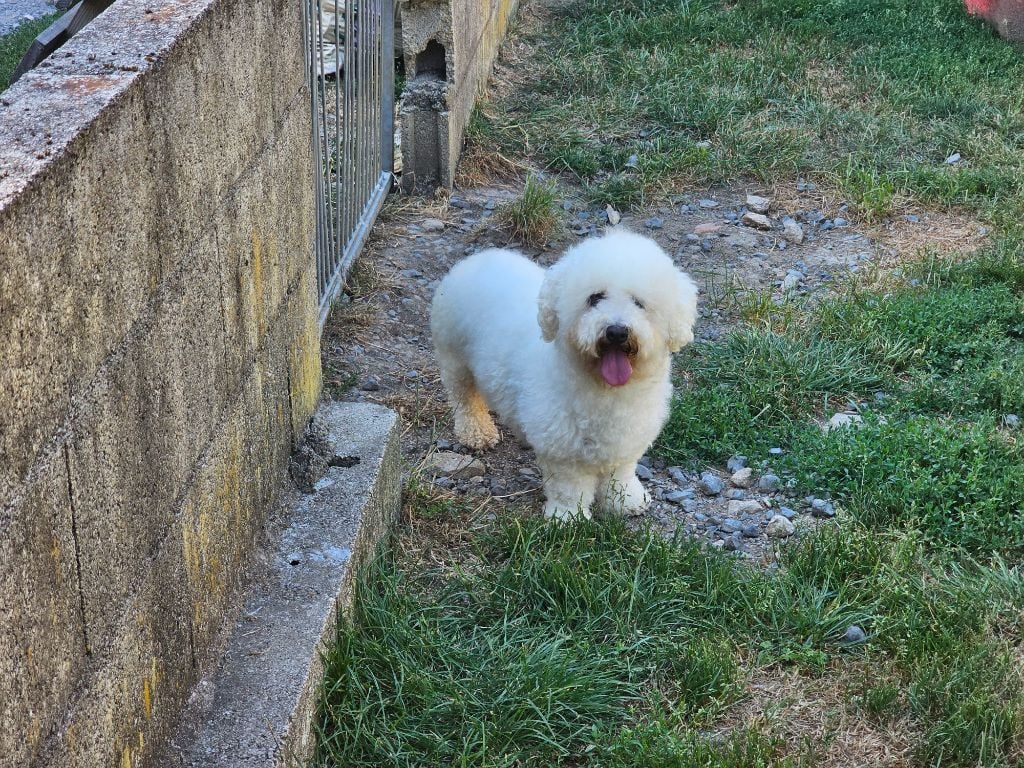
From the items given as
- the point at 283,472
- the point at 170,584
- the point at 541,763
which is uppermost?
the point at 170,584

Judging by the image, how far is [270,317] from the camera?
2.92m

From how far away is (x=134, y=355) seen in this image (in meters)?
2.00

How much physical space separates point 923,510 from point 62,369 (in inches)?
108

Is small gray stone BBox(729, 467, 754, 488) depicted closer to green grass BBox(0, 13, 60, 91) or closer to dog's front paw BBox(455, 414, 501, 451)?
dog's front paw BBox(455, 414, 501, 451)

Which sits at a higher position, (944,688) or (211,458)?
(211,458)

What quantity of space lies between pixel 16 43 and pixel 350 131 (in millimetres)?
3993

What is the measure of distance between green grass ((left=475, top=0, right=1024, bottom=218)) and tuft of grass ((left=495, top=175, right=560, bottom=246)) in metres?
0.52

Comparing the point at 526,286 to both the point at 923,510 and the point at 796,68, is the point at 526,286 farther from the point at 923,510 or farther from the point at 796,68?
the point at 796,68

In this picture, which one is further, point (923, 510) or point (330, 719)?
point (923, 510)

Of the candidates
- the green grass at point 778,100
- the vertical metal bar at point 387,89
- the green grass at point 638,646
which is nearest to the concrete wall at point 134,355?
the green grass at point 638,646

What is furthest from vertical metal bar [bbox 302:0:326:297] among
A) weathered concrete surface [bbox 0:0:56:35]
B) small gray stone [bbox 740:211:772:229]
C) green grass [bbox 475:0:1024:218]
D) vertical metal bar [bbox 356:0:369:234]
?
weathered concrete surface [bbox 0:0:56:35]

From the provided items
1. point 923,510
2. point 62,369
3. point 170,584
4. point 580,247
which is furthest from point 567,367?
point 62,369

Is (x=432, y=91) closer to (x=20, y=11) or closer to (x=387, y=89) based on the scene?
(x=387, y=89)

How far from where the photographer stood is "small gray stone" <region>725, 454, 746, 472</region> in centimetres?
407
